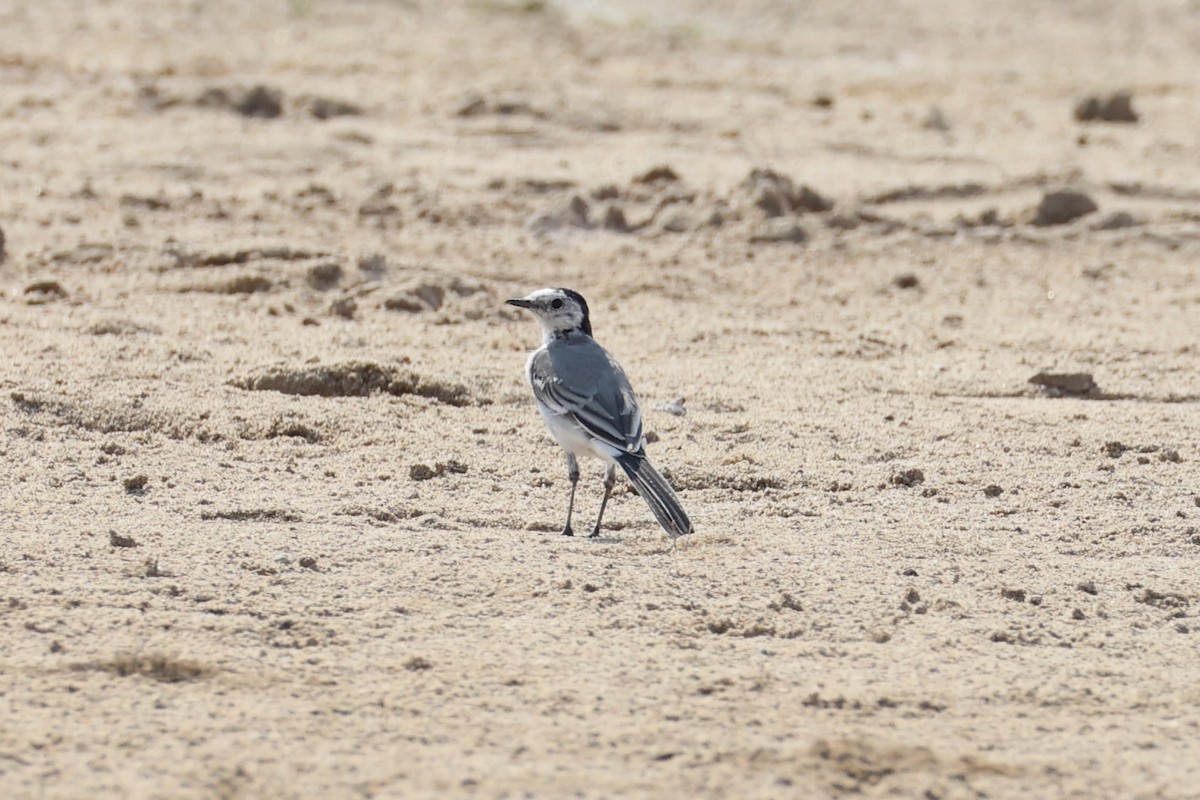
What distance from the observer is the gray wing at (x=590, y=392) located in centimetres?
591

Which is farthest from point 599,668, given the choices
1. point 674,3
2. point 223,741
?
point 674,3

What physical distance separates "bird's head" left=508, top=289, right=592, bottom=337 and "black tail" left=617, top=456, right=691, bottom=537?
1.03m

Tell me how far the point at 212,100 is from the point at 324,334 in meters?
6.30

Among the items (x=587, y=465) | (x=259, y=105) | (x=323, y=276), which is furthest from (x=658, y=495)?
(x=259, y=105)

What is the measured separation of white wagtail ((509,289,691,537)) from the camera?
5.66 metres

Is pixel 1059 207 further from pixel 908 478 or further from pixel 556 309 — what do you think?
pixel 556 309

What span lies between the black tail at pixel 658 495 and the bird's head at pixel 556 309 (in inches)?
40.4

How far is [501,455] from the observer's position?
22.0 ft

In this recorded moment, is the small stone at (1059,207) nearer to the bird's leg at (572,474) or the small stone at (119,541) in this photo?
the bird's leg at (572,474)

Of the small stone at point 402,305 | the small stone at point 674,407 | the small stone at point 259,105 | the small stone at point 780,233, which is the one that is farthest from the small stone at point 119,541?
the small stone at point 259,105

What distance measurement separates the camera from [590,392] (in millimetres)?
6039

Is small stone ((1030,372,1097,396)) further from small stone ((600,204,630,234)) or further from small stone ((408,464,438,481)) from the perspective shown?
small stone ((600,204,630,234))

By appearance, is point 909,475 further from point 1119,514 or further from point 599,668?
point 599,668

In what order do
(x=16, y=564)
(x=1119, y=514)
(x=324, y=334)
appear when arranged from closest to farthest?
(x=16, y=564) → (x=1119, y=514) → (x=324, y=334)
